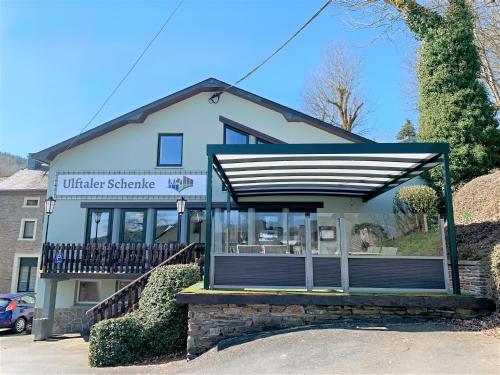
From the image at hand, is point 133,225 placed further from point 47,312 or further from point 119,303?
point 119,303

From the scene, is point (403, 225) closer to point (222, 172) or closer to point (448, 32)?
point (222, 172)

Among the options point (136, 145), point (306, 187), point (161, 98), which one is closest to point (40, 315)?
point (136, 145)

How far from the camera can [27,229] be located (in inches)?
1003

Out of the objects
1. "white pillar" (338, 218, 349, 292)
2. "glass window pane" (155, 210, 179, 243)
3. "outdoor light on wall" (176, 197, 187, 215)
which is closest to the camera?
"white pillar" (338, 218, 349, 292)

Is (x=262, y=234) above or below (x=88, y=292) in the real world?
above

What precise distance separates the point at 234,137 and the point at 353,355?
36.0 ft

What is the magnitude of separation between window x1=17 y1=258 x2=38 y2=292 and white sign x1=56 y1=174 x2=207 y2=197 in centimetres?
1227

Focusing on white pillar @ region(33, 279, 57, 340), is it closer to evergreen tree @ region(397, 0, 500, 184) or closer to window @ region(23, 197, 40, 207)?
window @ region(23, 197, 40, 207)

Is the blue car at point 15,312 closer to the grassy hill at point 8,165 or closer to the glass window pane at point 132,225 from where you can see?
the glass window pane at point 132,225

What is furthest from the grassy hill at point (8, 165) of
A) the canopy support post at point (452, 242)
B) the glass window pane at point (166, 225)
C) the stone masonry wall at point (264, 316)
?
the canopy support post at point (452, 242)

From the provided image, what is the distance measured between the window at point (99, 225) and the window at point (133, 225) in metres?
0.53

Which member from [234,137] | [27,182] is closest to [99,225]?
[234,137]

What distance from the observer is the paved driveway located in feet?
17.7

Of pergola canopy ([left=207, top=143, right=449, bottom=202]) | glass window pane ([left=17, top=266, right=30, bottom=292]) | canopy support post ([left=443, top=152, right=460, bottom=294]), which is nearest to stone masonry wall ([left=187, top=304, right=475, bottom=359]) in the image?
canopy support post ([left=443, top=152, right=460, bottom=294])
